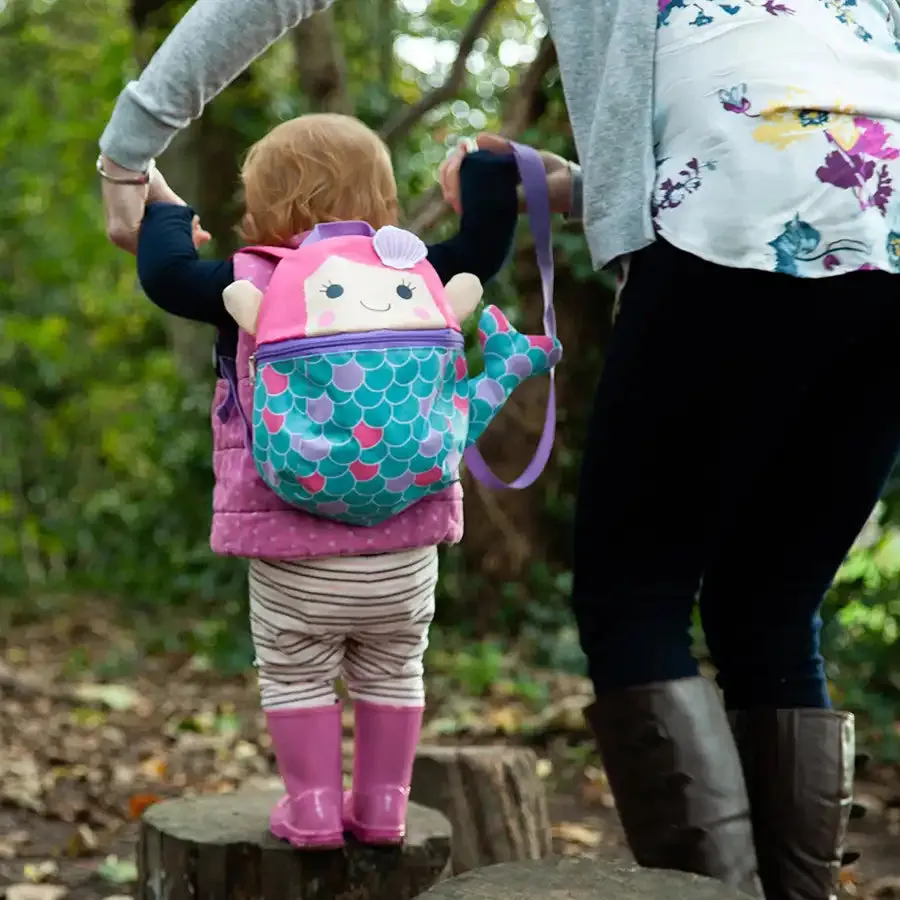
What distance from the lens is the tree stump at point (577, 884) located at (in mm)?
1720

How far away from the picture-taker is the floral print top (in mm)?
1756

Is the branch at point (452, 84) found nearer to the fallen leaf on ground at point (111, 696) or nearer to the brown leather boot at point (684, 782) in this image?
the fallen leaf on ground at point (111, 696)

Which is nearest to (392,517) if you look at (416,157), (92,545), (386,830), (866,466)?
(386,830)

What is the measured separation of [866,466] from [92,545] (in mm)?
8326

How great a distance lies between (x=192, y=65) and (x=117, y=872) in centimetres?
210

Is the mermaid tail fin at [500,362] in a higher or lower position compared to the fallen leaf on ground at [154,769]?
higher

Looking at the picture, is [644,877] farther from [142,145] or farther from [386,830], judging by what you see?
[142,145]

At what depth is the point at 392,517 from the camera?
211 centimetres

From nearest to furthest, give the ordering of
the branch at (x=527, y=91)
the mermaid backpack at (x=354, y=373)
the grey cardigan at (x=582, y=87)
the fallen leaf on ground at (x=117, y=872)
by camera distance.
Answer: the grey cardigan at (x=582, y=87) < the mermaid backpack at (x=354, y=373) < the fallen leaf on ground at (x=117, y=872) < the branch at (x=527, y=91)

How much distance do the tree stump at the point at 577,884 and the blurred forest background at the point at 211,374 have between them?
1.58 ft

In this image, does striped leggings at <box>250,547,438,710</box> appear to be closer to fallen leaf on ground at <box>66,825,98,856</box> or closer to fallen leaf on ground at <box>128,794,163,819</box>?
fallen leaf on ground at <box>66,825,98,856</box>

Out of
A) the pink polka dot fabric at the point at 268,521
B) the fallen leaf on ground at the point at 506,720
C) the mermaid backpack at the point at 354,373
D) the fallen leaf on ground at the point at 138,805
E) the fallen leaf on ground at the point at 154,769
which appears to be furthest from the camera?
the fallen leaf on ground at the point at 506,720

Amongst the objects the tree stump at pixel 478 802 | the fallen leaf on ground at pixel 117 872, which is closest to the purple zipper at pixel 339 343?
the tree stump at pixel 478 802

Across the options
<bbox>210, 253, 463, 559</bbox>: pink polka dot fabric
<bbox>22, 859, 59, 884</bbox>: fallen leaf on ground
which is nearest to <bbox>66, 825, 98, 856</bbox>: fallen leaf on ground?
<bbox>22, 859, 59, 884</bbox>: fallen leaf on ground
